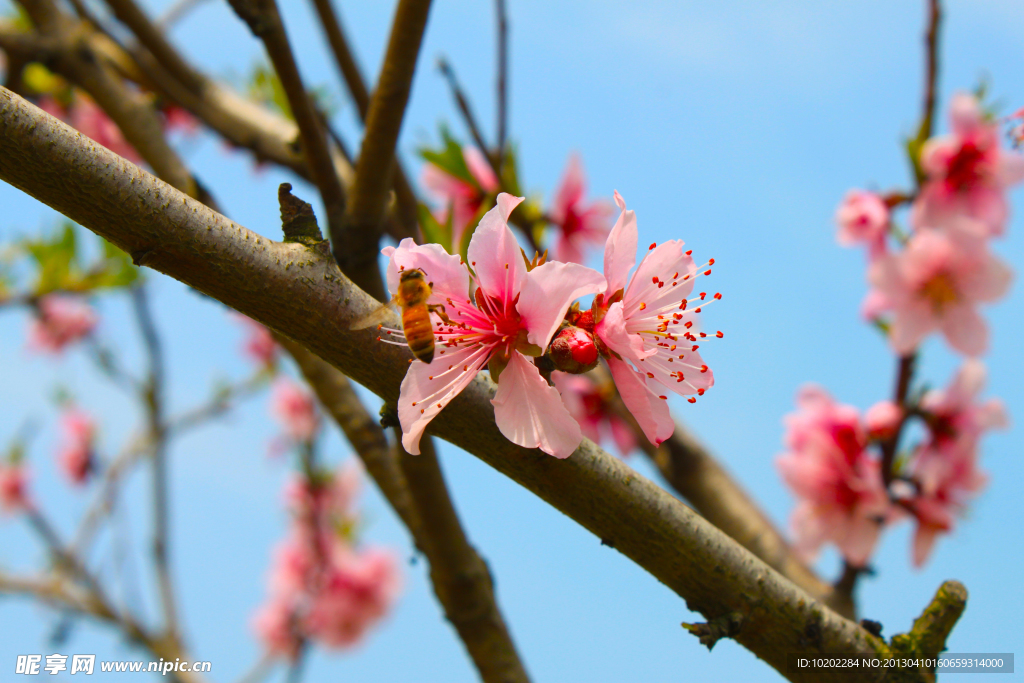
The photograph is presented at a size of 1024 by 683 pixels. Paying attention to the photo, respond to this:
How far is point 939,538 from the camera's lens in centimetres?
238

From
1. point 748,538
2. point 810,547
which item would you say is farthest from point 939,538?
point 748,538

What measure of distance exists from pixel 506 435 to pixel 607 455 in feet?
0.57

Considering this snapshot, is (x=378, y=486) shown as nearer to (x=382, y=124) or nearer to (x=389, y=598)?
(x=382, y=124)

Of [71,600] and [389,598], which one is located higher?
[389,598]

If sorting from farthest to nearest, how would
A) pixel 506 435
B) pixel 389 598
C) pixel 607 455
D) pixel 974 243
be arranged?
pixel 389 598, pixel 974 243, pixel 607 455, pixel 506 435

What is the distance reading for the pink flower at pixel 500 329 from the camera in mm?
823

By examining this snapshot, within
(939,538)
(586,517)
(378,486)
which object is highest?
(939,538)

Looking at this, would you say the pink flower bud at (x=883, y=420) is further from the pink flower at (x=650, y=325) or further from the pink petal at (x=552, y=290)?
the pink petal at (x=552, y=290)

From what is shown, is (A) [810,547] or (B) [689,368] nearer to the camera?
(B) [689,368]

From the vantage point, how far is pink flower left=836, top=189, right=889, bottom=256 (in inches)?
92.4

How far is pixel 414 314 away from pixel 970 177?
2278 millimetres

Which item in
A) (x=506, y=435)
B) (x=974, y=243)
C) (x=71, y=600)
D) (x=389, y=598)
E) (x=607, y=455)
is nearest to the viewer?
(x=506, y=435)

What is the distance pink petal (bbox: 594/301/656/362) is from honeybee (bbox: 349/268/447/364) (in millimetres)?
201

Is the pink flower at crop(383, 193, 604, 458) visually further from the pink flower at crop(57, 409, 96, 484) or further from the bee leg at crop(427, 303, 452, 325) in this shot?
the pink flower at crop(57, 409, 96, 484)
